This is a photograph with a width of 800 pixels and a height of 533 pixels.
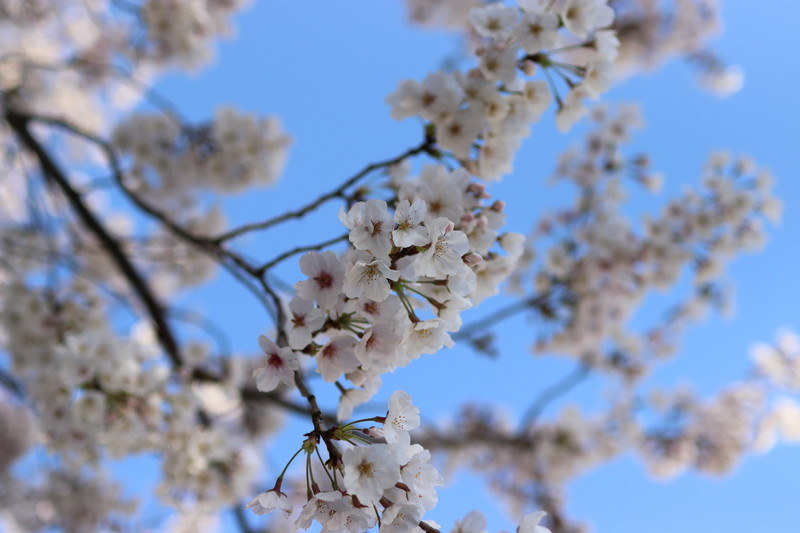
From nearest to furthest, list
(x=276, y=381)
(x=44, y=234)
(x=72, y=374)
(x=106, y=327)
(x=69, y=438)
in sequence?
1. (x=276, y=381)
2. (x=72, y=374)
3. (x=69, y=438)
4. (x=106, y=327)
5. (x=44, y=234)

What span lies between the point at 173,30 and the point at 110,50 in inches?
94.4

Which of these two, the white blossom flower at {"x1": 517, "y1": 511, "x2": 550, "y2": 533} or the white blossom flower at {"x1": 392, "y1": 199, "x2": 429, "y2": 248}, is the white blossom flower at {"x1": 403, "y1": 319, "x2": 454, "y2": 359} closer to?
the white blossom flower at {"x1": 392, "y1": 199, "x2": 429, "y2": 248}

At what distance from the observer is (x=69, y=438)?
2609mm

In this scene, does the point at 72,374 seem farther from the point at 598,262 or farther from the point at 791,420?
the point at 791,420

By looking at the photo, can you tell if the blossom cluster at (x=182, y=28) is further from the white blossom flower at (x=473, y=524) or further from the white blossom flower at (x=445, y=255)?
the white blossom flower at (x=473, y=524)

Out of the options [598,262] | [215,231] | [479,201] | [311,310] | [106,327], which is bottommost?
[311,310]

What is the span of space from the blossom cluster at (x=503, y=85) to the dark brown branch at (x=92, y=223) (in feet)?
8.98

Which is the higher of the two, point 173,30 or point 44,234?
point 173,30

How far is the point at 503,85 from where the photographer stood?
1.89 meters

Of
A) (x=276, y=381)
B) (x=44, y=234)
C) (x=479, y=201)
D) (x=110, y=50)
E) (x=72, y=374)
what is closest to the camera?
(x=276, y=381)

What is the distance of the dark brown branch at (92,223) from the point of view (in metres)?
3.74

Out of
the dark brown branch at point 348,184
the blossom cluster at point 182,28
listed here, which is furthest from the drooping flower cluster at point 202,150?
the dark brown branch at point 348,184

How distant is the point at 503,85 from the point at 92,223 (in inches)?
131

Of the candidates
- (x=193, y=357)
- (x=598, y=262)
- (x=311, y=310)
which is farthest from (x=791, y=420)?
(x=311, y=310)
